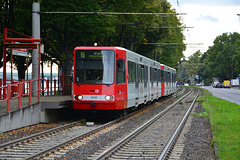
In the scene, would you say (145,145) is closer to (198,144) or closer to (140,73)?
(198,144)

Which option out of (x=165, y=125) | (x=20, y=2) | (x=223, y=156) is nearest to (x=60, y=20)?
(x=20, y=2)

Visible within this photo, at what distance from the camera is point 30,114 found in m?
14.6

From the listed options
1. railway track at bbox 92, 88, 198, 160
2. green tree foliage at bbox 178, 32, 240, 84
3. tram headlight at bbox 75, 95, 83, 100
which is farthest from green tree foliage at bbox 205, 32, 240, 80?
railway track at bbox 92, 88, 198, 160

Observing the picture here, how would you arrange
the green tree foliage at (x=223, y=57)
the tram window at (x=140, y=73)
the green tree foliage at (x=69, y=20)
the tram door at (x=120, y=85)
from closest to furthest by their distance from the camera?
the tram door at (x=120, y=85)
the tram window at (x=140, y=73)
the green tree foliage at (x=69, y=20)
the green tree foliage at (x=223, y=57)

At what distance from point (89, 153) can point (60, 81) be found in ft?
53.6

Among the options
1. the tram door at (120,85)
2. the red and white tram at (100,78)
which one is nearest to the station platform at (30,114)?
the red and white tram at (100,78)

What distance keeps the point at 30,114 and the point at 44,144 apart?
4533 mm

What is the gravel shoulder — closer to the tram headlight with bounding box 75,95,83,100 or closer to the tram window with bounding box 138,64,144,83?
the tram headlight with bounding box 75,95,83,100

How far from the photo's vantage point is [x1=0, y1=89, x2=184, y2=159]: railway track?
29.1 ft

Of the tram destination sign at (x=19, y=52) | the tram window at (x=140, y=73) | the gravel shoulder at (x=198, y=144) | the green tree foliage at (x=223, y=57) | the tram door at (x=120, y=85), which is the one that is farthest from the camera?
the green tree foliage at (x=223, y=57)

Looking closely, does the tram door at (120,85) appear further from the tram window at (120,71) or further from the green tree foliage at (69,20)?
the green tree foliage at (69,20)

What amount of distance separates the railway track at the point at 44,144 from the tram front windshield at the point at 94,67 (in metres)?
2.54

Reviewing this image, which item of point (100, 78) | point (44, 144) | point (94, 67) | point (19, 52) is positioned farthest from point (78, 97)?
point (44, 144)

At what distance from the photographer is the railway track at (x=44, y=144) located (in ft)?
29.1
